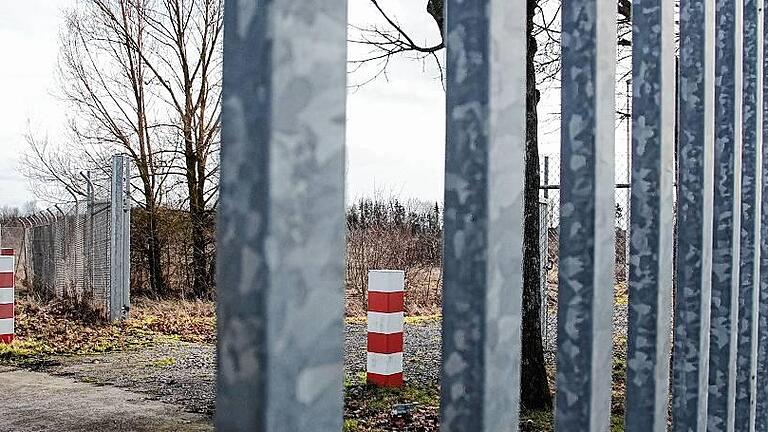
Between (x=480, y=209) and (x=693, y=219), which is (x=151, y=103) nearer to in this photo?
(x=693, y=219)

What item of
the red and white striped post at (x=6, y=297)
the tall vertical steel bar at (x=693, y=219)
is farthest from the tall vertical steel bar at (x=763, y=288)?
the red and white striped post at (x=6, y=297)

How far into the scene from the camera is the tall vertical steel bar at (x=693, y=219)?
1.32 metres

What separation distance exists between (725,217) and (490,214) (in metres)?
0.90

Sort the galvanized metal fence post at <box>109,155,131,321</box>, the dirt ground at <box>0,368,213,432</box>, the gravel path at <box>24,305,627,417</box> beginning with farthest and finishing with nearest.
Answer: the galvanized metal fence post at <box>109,155,131,321</box>, the gravel path at <box>24,305,627,417</box>, the dirt ground at <box>0,368,213,432</box>

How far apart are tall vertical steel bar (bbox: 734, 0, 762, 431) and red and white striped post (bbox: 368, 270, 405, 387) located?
3.93 meters

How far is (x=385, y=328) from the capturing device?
5.54 meters

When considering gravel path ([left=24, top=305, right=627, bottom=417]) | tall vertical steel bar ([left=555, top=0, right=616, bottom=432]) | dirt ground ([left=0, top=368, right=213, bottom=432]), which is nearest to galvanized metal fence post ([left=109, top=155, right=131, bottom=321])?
gravel path ([left=24, top=305, right=627, bottom=417])

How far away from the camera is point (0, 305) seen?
788 cm

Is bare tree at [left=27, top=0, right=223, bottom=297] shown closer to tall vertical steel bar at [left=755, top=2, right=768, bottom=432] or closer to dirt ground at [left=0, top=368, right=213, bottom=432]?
dirt ground at [left=0, top=368, right=213, bottom=432]

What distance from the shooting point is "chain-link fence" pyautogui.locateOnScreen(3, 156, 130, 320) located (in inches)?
373

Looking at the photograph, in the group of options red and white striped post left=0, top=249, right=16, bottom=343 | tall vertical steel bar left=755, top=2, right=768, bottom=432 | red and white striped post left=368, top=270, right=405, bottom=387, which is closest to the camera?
tall vertical steel bar left=755, top=2, right=768, bottom=432

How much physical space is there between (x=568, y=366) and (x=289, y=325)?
512 mm

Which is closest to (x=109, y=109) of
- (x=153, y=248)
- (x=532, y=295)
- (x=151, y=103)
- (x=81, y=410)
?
(x=151, y=103)

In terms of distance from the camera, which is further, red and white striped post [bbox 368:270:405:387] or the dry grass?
the dry grass
